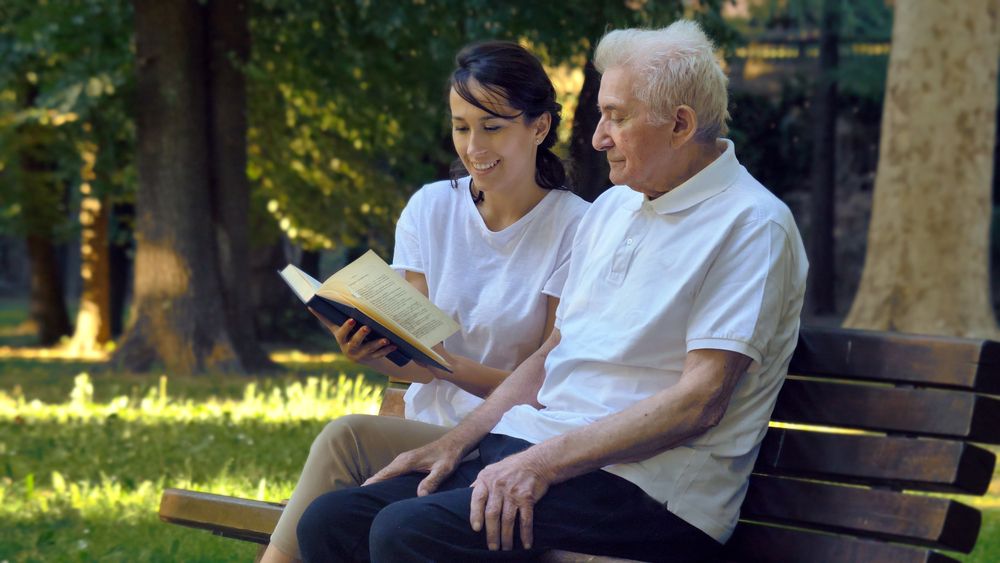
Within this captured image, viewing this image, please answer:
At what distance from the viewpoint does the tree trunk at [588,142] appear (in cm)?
481

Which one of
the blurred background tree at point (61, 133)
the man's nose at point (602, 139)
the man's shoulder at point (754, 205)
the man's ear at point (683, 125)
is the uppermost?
the man's ear at point (683, 125)

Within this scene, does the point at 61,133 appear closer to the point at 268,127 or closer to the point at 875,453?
the point at 268,127

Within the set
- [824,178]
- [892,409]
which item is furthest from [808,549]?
[824,178]

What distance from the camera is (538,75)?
3979 millimetres

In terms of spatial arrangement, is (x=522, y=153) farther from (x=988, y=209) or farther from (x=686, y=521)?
(x=988, y=209)

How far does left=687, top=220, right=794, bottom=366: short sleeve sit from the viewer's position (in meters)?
3.04

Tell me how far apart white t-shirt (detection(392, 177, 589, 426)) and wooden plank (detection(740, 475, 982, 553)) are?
33.0 inches

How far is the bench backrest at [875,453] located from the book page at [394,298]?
33.4 inches

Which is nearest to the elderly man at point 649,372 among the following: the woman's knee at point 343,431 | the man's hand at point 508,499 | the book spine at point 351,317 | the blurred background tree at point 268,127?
the man's hand at point 508,499

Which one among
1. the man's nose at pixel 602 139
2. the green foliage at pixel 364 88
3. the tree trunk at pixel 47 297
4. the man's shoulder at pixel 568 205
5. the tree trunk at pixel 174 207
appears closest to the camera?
the man's nose at pixel 602 139

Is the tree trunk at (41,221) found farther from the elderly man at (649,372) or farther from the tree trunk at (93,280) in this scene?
the elderly man at (649,372)

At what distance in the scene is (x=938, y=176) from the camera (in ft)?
35.0

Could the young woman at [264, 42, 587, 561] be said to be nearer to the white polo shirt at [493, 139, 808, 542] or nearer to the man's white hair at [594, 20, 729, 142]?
the white polo shirt at [493, 139, 808, 542]

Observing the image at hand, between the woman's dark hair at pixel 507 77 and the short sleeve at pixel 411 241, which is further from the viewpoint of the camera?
the short sleeve at pixel 411 241
